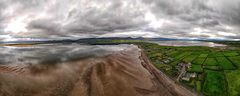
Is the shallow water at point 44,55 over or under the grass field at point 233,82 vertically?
over

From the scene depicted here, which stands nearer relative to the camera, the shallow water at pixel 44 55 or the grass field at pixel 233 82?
the grass field at pixel 233 82

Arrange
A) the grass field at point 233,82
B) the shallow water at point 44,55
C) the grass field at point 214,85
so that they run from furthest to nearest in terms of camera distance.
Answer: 1. the shallow water at point 44,55
2. the grass field at point 214,85
3. the grass field at point 233,82

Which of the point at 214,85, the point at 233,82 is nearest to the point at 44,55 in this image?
the point at 214,85

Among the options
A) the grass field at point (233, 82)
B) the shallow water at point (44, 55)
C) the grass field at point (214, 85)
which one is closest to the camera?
the grass field at point (233, 82)

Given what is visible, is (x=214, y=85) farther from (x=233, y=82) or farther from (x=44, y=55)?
(x=44, y=55)

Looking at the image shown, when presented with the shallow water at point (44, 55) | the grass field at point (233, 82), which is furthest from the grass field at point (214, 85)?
the shallow water at point (44, 55)

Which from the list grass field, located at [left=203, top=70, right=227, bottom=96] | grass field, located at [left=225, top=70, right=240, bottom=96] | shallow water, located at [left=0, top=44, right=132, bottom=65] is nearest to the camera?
grass field, located at [left=225, top=70, right=240, bottom=96]

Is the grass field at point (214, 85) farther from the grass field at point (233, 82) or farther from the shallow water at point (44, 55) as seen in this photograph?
the shallow water at point (44, 55)

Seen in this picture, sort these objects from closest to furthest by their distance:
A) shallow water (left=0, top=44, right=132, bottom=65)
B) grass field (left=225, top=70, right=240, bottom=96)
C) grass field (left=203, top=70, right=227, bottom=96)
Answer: grass field (left=225, top=70, right=240, bottom=96)
grass field (left=203, top=70, right=227, bottom=96)
shallow water (left=0, top=44, right=132, bottom=65)

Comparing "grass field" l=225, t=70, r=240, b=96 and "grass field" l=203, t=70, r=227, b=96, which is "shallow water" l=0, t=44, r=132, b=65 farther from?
"grass field" l=225, t=70, r=240, b=96

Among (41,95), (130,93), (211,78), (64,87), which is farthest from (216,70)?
(41,95)

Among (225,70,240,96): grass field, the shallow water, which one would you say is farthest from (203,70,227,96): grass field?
the shallow water
